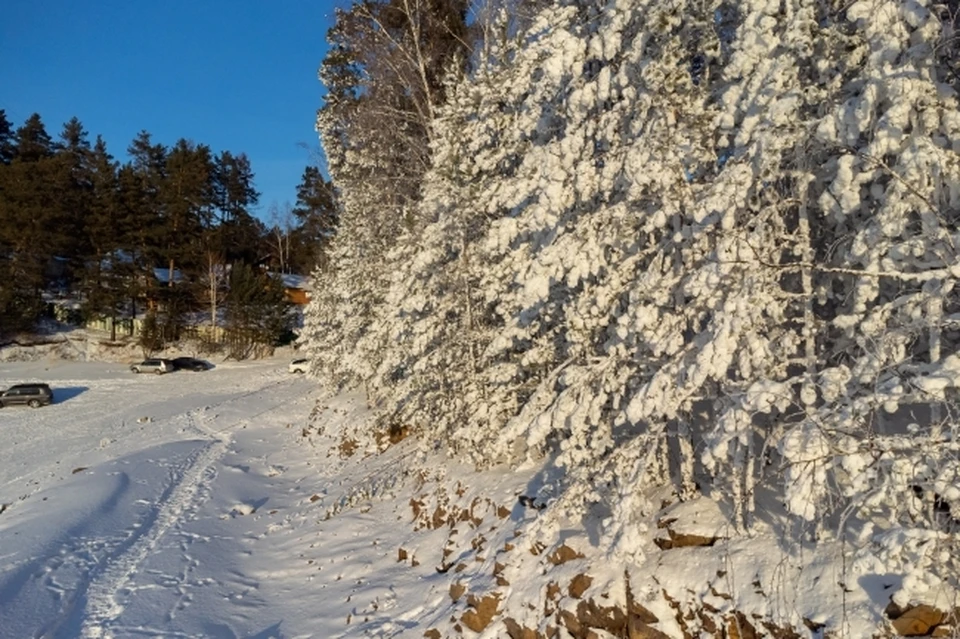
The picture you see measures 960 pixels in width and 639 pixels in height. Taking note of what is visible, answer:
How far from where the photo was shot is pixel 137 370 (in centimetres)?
3838

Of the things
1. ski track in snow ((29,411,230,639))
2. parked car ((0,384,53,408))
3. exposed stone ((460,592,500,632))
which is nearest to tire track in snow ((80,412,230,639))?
ski track in snow ((29,411,230,639))

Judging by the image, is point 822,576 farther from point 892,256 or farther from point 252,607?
point 252,607

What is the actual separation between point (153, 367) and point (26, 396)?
324 inches

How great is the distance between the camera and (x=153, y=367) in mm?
38375

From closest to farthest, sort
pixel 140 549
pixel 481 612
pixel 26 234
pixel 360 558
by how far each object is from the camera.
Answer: pixel 481 612, pixel 360 558, pixel 140 549, pixel 26 234

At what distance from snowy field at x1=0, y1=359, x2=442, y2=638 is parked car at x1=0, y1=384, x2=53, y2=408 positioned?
6.06 meters

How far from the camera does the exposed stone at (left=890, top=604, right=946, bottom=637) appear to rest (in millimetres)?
4363

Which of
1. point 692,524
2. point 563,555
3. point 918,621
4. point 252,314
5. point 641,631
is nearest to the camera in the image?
point 918,621

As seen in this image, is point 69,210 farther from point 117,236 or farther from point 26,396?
point 26,396

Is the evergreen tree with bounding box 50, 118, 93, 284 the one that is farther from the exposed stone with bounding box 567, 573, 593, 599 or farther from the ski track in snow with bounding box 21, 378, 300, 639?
the exposed stone with bounding box 567, 573, 593, 599

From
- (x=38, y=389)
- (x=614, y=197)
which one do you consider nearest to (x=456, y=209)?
(x=614, y=197)

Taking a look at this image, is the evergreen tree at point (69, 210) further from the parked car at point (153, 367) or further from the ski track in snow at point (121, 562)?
the ski track in snow at point (121, 562)

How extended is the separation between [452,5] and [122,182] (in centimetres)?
3845

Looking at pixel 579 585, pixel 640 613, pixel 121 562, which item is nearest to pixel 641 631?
pixel 640 613
